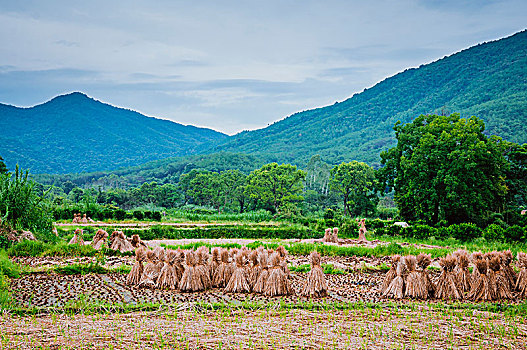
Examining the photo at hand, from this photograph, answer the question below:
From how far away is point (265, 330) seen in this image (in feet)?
19.2

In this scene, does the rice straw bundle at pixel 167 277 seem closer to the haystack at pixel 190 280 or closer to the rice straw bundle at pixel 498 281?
the haystack at pixel 190 280

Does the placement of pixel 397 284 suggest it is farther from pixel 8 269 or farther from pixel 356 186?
pixel 356 186

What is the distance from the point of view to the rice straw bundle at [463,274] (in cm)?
865

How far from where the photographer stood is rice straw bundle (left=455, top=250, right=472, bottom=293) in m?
8.65

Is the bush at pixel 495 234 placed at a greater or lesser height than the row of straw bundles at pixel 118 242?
greater

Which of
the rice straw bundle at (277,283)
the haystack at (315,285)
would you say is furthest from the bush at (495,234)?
the rice straw bundle at (277,283)

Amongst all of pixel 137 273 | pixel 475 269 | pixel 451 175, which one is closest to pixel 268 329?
pixel 137 273

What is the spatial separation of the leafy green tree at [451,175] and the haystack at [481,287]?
13817mm

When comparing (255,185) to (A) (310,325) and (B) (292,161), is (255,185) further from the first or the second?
(B) (292,161)

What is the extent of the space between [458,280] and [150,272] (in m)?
6.25

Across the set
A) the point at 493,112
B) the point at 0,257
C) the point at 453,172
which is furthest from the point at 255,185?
the point at 493,112

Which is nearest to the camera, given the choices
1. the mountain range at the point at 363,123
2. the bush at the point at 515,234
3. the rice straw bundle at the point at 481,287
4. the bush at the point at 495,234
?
the rice straw bundle at the point at 481,287

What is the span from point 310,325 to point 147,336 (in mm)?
2245

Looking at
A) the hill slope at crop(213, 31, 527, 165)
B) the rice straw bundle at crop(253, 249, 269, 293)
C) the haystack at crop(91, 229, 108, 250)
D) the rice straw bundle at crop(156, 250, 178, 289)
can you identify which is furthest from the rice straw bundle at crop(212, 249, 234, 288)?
the hill slope at crop(213, 31, 527, 165)
